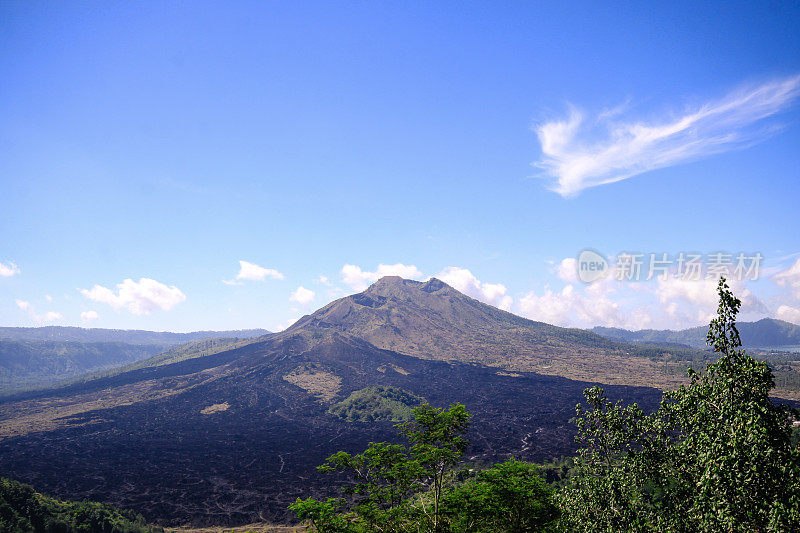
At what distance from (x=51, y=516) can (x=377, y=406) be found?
100 m

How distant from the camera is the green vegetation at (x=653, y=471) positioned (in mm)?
8469

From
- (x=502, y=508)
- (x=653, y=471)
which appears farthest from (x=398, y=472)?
(x=653, y=471)

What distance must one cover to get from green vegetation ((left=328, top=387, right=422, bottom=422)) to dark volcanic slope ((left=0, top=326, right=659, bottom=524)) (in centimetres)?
577

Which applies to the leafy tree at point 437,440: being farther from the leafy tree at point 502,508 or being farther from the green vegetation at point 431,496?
the leafy tree at point 502,508

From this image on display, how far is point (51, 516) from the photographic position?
48.4 m

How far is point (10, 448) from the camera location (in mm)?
105938

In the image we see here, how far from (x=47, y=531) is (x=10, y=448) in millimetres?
92285

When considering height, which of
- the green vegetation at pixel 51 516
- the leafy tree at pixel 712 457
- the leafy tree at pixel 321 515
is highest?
the leafy tree at pixel 712 457

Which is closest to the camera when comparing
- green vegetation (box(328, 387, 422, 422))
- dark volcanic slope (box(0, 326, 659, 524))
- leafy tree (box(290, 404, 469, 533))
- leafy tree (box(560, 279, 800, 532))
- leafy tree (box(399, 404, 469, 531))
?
leafy tree (box(560, 279, 800, 532))

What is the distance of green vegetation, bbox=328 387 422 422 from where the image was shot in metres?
133

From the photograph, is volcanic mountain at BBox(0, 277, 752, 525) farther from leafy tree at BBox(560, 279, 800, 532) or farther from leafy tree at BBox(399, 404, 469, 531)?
leafy tree at BBox(560, 279, 800, 532)

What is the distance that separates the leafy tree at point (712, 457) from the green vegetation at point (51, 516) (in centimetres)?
6345

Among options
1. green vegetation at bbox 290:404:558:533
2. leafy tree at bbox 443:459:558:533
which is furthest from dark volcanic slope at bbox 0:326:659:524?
leafy tree at bbox 443:459:558:533

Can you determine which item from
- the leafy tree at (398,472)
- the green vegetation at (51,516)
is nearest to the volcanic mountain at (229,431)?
the green vegetation at (51,516)
